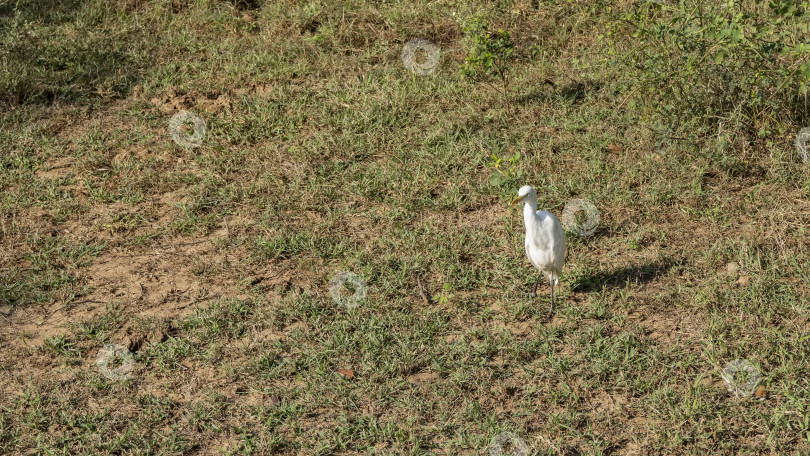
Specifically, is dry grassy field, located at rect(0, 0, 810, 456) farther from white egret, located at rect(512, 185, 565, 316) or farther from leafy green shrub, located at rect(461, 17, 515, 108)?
white egret, located at rect(512, 185, 565, 316)

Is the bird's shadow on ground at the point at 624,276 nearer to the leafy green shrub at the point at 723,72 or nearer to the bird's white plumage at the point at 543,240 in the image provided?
the bird's white plumage at the point at 543,240

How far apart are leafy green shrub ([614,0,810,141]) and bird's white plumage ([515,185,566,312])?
5.13ft

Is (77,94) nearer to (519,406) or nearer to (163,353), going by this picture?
(163,353)

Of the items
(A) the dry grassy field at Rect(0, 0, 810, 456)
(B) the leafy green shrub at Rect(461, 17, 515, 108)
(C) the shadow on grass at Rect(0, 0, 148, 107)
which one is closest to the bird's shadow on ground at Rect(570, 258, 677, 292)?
(A) the dry grassy field at Rect(0, 0, 810, 456)

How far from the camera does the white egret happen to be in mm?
4387

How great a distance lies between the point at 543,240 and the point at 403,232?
1.07 metres

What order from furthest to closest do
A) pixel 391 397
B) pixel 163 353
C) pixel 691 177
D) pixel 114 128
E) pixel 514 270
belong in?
pixel 114 128 < pixel 691 177 < pixel 514 270 < pixel 163 353 < pixel 391 397

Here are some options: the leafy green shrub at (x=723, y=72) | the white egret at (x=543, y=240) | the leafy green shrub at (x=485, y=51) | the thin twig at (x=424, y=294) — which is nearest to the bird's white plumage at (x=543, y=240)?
the white egret at (x=543, y=240)

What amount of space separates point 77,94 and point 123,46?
0.79 m

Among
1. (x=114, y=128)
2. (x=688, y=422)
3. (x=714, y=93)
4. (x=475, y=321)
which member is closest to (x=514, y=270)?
(x=475, y=321)

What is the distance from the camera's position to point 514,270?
4844 millimetres

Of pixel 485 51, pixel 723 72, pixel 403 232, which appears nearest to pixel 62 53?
pixel 485 51

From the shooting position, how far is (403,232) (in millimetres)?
5145

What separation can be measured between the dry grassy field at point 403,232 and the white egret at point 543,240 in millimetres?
266
